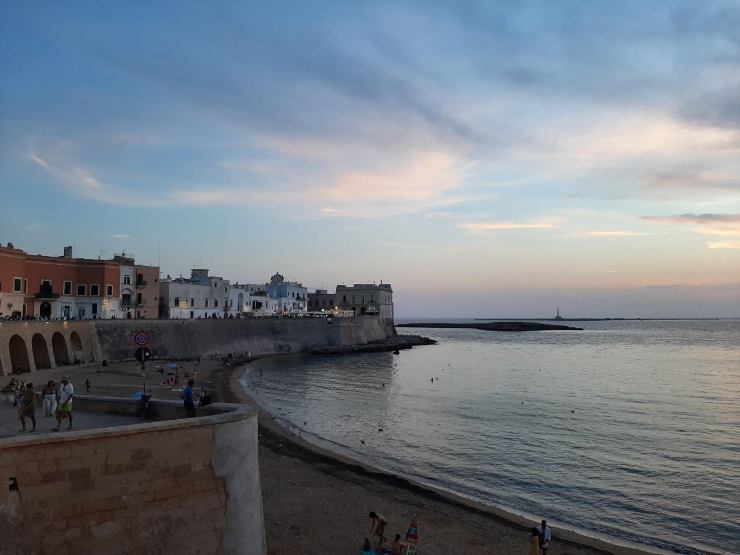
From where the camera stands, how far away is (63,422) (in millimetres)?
11367

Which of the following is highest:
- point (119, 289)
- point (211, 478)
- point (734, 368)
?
point (119, 289)

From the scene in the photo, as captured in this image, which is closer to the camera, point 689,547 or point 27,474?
point 27,474

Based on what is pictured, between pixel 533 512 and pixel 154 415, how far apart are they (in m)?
13.4

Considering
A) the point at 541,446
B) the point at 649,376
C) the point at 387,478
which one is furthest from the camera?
the point at 649,376

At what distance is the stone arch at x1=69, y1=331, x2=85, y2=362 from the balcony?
22.0 feet

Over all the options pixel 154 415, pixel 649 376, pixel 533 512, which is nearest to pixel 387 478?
pixel 533 512

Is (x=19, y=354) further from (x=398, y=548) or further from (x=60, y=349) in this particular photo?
(x=398, y=548)

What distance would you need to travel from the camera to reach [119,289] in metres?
55.4

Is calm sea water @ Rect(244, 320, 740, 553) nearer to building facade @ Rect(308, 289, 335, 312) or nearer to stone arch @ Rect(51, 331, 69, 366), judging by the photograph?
stone arch @ Rect(51, 331, 69, 366)

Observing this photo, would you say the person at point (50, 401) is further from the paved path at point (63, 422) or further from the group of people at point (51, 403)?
the paved path at point (63, 422)

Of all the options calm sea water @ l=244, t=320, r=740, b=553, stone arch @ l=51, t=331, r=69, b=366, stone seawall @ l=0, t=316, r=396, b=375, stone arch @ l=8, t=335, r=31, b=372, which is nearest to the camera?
calm sea water @ l=244, t=320, r=740, b=553

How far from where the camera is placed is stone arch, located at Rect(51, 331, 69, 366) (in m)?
42.3

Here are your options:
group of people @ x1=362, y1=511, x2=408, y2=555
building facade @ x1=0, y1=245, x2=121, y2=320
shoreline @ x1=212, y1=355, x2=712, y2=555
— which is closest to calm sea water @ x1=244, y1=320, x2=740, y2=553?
shoreline @ x1=212, y1=355, x2=712, y2=555

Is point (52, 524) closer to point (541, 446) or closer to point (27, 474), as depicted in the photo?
point (27, 474)
